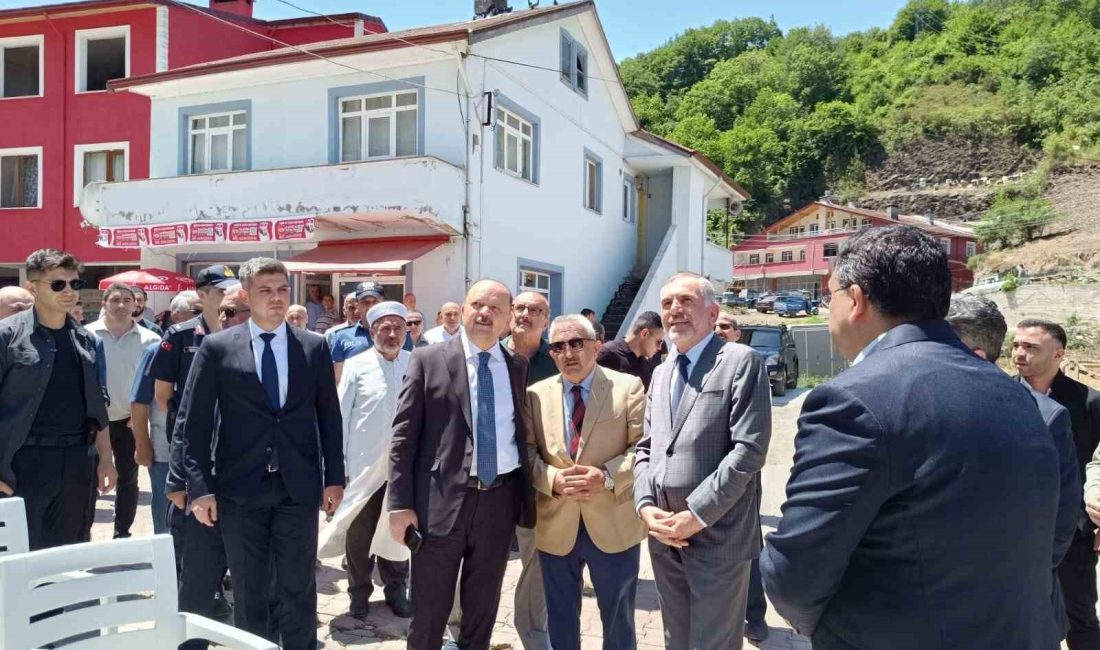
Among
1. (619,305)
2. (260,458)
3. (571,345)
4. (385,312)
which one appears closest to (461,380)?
(571,345)

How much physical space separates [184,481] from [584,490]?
190 cm

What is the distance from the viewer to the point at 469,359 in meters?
3.49

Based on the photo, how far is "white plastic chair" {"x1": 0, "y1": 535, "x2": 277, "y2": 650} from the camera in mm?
2201

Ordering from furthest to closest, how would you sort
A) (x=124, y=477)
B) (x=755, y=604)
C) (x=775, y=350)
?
(x=775, y=350), (x=124, y=477), (x=755, y=604)

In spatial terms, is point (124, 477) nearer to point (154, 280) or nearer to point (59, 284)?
point (59, 284)

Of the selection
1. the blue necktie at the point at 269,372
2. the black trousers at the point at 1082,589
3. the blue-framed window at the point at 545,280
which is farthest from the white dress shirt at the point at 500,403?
the blue-framed window at the point at 545,280

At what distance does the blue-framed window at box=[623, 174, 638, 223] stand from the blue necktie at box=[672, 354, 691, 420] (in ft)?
59.0

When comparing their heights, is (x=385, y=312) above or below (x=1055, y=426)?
above

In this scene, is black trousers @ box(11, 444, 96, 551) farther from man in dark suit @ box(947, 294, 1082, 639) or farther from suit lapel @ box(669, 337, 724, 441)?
man in dark suit @ box(947, 294, 1082, 639)

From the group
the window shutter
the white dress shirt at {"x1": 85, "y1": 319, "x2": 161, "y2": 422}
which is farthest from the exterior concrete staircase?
the white dress shirt at {"x1": 85, "y1": 319, "x2": 161, "y2": 422}

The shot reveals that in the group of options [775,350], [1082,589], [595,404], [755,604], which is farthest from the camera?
[775,350]

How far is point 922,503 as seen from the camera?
4.99ft

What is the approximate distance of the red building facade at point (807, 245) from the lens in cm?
5647

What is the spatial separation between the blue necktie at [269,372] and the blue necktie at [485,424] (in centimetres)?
95
